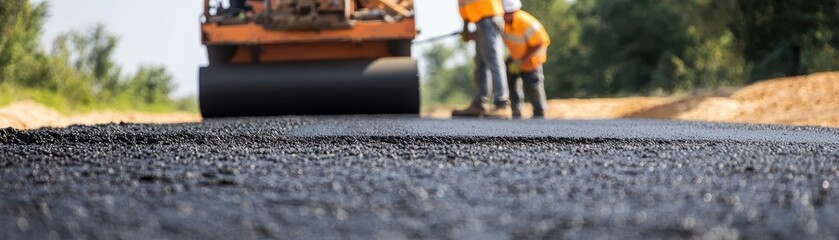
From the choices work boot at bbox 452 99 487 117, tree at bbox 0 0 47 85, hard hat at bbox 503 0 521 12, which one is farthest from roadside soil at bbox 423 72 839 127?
tree at bbox 0 0 47 85

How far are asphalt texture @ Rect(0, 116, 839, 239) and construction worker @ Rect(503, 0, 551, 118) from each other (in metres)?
3.44

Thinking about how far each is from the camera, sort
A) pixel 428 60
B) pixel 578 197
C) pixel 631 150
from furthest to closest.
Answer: pixel 428 60, pixel 631 150, pixel 578 197

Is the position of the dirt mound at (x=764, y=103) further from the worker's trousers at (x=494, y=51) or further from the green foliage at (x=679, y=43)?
the green foliage at (x=679, y=43)

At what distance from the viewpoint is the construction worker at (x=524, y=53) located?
7.94m

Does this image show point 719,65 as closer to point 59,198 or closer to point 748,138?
point 748,138

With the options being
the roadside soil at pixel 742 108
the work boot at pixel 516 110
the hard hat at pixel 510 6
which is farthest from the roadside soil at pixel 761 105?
the hard hat at pixel 510 6

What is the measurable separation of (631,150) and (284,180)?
1.61 metres

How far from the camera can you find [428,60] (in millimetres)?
90250

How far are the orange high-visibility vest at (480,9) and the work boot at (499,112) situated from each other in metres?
0.62

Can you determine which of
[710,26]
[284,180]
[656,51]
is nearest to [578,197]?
[284,180]

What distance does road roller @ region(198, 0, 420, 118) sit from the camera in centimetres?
750

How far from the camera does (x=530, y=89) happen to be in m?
8.34

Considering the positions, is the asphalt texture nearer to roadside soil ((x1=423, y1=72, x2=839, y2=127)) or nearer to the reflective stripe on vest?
the reflective stripe on vest

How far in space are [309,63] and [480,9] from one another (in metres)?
1.24
